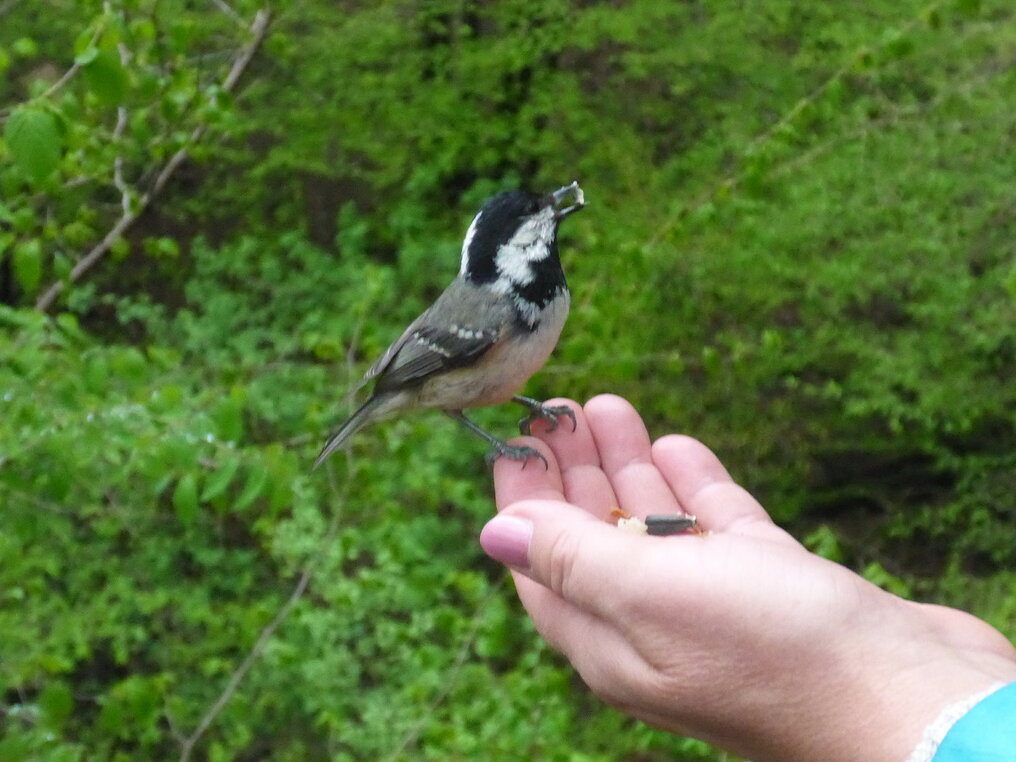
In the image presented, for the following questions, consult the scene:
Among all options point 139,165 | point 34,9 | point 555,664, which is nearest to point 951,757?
point 555,664

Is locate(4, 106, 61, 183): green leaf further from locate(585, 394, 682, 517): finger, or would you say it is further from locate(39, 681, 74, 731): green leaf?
locate(585, 394, 682, 517): finger

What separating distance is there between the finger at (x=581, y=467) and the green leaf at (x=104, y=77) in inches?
48.4

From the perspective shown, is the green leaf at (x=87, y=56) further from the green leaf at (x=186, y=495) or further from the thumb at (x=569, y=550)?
the thumb at (x=569, y=550)

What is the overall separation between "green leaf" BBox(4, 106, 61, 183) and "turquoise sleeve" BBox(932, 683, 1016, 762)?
1.81m

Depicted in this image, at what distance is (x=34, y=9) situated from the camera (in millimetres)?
4676

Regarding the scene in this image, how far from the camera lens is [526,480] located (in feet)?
7.49

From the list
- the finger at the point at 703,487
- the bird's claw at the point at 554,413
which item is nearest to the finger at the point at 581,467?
the bird's claw at the point at 554,413

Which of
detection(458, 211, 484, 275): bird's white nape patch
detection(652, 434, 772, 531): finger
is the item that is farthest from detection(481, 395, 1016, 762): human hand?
detection(458, 211, 484, 275): bird's white nape patch

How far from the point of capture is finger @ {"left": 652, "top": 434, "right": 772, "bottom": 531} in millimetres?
2234

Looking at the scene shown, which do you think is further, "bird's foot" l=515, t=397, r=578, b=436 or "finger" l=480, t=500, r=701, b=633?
"bird's foot" l=515, t=397, r=578, b=436

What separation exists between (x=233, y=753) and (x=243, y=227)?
291 cm

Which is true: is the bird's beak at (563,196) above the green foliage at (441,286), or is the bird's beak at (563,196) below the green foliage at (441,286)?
above

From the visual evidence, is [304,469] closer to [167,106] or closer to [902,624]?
[167,106]

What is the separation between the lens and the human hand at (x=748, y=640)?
1478 mm
